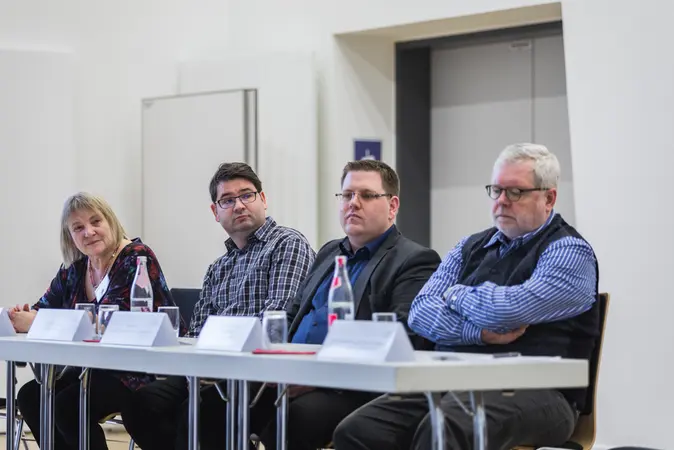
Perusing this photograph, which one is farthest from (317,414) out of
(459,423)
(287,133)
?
(287,133)

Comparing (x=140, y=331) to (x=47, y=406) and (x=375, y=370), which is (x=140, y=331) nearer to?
(x=47, y=406)

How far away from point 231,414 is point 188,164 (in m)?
3.38

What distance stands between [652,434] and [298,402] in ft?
7.73

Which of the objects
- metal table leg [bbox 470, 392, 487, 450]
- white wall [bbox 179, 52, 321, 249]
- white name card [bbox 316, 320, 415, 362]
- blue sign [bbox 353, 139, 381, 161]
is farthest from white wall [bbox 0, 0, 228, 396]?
metal table leg [bbox 470, 392, 487, 450]

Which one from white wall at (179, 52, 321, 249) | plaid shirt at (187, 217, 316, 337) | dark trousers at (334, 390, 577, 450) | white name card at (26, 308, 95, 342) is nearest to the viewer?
dark trousers at (334, 390, 577, 450)

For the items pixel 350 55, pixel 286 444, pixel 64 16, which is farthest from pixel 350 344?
pixel 64 16

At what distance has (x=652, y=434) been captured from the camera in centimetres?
496

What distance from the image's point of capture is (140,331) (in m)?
2.97

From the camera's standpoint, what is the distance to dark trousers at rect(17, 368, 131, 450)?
12.6 ft

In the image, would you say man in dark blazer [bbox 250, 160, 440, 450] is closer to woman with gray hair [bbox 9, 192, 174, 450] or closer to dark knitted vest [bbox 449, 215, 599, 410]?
dark knitted vest [bbox 449, 215, 599, 410]

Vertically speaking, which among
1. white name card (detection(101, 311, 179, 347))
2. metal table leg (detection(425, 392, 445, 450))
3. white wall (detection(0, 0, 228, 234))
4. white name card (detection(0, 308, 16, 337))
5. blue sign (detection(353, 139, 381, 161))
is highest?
white wall (detection(0, 0, 228, 234))

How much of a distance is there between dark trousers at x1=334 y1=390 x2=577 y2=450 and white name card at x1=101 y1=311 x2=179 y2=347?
0.51 metres

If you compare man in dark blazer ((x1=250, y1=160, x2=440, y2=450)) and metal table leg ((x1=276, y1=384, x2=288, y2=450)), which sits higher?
man in dark blazer ((x1=250, y1=160, x2=440, y2=450))

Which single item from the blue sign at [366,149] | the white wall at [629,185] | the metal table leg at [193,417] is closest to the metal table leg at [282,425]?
the metal table leg at [193,417]
